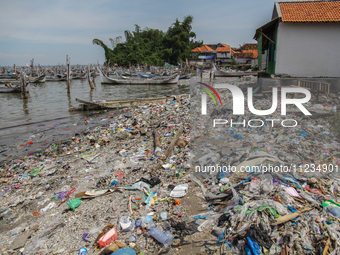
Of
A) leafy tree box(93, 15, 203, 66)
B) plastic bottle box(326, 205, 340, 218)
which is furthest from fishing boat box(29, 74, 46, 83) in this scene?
plastic bottle box(326, 205, 340, 218)

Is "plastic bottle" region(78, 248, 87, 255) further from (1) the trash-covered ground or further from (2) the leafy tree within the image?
(2) the leafy tree

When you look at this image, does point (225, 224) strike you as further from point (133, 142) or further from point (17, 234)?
point (133, 142)

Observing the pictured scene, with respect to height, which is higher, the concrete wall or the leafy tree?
the leafy tree

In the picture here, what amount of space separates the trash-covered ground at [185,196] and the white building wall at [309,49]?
503 cm

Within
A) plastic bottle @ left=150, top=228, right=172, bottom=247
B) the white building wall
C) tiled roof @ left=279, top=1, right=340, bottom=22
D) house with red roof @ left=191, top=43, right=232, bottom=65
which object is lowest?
plastic bottle @ left=150, top=228, right=172, bottom=247

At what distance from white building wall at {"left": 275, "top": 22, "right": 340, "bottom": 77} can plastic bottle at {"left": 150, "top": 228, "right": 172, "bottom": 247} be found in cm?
997

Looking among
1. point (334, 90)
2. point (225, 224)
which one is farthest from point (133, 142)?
point (334, 90)

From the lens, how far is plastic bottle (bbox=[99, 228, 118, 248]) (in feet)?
8.46

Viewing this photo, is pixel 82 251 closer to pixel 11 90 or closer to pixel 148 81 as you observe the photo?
pixel 11 90

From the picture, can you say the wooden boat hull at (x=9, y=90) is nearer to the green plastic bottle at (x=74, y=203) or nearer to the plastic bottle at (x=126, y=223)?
the green plastic bottle at (x=74, y=203)

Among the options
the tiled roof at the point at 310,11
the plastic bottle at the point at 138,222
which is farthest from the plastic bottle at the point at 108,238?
the tiled roof at the point at 310,11

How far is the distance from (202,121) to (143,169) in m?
2.25

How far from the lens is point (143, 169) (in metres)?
4.41

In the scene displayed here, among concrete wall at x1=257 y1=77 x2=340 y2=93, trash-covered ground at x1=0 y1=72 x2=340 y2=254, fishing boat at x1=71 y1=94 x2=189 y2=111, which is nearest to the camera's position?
trash-covered ground at x1=0 y1=72 x2=340 y2=254
